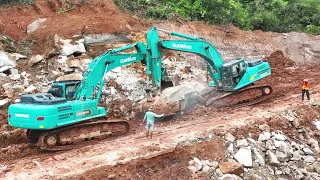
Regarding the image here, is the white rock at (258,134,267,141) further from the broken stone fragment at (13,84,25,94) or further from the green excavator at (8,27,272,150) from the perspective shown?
the broken stone fragment at (13,84,25,94)

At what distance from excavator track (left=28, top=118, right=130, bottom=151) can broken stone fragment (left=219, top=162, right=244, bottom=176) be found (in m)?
3.82

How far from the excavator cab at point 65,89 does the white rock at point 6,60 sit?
18.5 ft

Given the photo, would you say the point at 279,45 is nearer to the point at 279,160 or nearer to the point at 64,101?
the point at 279,160

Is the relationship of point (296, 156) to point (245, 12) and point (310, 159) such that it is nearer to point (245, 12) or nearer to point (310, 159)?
point (310, 159)

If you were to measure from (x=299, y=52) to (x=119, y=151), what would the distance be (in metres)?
18.1

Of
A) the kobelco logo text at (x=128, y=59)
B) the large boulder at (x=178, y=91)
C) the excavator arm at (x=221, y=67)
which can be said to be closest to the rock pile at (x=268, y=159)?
the excavator arm at (x=221, y=67)

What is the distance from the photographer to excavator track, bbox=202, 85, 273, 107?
15.2 metres

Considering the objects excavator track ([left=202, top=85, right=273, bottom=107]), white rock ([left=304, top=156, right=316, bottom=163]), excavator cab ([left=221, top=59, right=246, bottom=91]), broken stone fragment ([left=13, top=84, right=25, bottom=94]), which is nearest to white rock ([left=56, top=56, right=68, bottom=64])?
broken stone fragment ([left=13, top=84, right=25, bottom=94])

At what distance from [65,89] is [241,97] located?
7184 mm

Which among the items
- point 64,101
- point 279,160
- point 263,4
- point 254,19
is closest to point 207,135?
point 279,160

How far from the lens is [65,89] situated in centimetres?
1229

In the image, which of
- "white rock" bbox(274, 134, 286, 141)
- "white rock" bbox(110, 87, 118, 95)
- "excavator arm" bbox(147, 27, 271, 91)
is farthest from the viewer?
"white rock" bbox(110, 87, 118, 95)

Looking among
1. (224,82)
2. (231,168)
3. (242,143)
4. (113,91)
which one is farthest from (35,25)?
(231,168)

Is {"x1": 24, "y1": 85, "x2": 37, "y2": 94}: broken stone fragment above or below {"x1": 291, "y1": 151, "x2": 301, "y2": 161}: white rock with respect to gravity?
above
